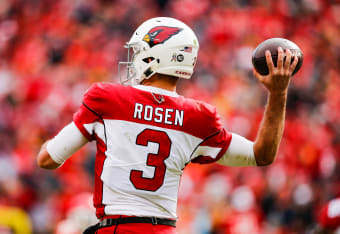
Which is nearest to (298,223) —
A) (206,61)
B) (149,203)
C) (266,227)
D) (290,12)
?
(266,227)

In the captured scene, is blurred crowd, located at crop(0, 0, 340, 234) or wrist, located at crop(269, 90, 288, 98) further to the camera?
blurred crowd, located at crop(0, 0, 340, 234)

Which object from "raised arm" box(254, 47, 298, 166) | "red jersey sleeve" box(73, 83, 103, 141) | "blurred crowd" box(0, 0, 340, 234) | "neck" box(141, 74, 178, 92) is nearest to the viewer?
"red jersey sleeve" box(73, 83, 103, 141)

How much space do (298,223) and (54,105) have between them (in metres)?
4.23

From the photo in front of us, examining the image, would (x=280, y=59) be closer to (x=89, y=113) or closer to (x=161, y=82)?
(x=161, y=82)

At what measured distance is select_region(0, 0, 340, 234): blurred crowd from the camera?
7718mm

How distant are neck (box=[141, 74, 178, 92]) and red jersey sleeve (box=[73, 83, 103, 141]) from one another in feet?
1.02

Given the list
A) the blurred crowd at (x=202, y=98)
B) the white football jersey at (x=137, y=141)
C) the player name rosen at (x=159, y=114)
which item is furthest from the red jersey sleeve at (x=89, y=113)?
the blurred crowd at (x=202, y=98)

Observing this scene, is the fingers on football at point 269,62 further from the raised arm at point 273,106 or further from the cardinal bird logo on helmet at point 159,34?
the cardinal bird logo on helmet at point 159,34

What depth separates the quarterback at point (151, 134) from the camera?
2967 millimetres

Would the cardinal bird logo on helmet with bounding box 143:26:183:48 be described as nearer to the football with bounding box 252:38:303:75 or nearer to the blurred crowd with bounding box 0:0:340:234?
the football with bounding box 252:38:303:75

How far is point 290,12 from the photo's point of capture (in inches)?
544

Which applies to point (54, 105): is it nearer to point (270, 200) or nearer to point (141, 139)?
point (270, 200)

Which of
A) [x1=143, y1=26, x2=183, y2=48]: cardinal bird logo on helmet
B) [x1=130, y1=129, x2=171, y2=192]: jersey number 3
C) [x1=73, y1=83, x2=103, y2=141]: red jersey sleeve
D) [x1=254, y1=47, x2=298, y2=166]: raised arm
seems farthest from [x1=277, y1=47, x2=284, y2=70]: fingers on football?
[x1=73, y1=83, x2=103, y2=141]: red jersey sleeve

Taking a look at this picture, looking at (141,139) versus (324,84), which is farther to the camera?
(324,84)
